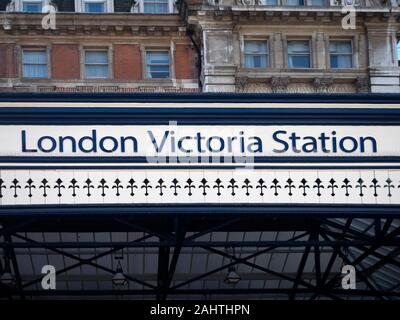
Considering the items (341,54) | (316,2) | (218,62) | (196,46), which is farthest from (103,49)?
(341,54)

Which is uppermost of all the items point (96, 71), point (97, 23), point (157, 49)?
point (97, 23)

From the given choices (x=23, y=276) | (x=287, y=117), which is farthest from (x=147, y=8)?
(x=287, y=117)

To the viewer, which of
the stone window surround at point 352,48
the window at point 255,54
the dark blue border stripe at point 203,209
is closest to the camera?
the dark blue border stripe at point 203,209

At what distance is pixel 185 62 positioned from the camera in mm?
45156

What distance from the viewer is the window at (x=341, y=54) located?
45138 mm

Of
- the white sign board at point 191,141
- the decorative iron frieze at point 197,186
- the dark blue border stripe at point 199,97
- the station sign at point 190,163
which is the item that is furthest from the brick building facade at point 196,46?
the decorative iron frieze at point 197,186

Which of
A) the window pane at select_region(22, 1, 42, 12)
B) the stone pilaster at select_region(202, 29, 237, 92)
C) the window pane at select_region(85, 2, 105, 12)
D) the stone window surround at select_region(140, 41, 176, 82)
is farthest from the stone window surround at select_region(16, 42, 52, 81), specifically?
the stone pilaster at select_region(202, 29, 237, 92)

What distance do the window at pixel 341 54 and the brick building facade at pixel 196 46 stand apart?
36 millimetres

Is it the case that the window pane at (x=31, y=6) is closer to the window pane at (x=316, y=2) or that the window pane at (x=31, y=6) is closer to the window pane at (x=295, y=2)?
the window pane at (x=295, y=2)

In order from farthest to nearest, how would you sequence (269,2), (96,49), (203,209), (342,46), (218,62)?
(342,46) → (96,49) → (269,2) → (218,62) → (203,209)

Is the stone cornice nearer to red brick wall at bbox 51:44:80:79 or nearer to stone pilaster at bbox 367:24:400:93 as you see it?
red brick wall at bbox 51:44:80:79

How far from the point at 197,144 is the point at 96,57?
2964cm

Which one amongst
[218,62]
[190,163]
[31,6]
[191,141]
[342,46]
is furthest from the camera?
[342,46]

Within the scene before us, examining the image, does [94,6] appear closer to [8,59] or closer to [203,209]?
[8,59]
